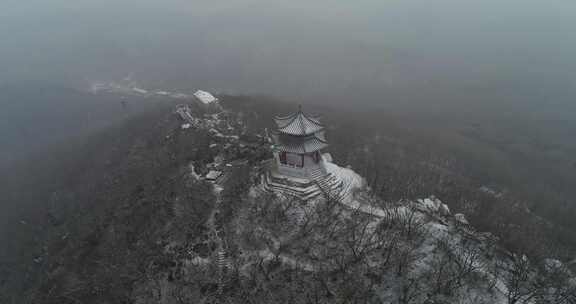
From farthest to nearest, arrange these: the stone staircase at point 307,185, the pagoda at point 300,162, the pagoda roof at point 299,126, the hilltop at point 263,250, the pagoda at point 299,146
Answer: the pagoda at point 299,146 → the pagoda at point 300,162 → the stone staircase at point 307,185 → the pagoda roof at point 299,126 → the hilltop at point 263,250

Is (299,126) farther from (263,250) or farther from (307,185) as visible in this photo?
(263,250)

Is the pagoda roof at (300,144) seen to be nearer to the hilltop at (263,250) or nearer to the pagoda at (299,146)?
the pagoda at (299,146)

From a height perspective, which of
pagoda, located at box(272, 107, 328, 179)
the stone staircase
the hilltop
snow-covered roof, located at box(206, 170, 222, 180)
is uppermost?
pagoda, located at box(272, 107, 328, 179)

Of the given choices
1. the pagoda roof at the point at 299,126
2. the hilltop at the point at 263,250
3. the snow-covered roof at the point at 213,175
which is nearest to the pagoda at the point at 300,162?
the pagoda roof at the point at 299,126

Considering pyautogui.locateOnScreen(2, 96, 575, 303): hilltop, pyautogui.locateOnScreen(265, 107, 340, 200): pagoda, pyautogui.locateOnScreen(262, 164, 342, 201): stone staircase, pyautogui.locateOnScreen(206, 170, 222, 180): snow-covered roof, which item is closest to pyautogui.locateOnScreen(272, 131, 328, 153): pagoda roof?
pyautogui.locateOnScreen(265, 107, 340, 200): pagoda

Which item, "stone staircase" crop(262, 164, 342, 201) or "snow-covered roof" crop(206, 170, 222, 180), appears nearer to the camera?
"stone staircase" crop(262, 164, 342, 201)

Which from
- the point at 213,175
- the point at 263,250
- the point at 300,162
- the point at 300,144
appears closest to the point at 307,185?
the point at 300,162

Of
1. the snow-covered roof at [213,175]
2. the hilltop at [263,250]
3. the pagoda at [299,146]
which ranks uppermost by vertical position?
the pagoda at [299,146]

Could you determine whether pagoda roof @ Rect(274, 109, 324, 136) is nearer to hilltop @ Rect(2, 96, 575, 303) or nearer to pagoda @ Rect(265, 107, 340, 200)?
pagoda @ Rect(265, 107, 340, 200)

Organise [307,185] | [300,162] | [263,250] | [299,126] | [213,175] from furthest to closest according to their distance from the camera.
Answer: [213,175]
[300,162]
[307,185]
[299,126]
[263,250]
